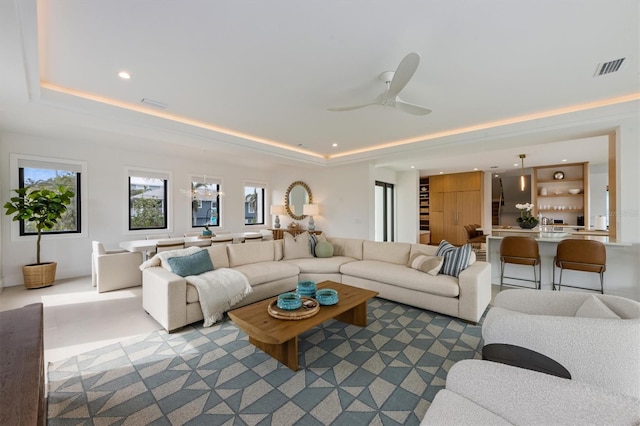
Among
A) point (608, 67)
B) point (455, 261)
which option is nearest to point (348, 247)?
point (455, 261)

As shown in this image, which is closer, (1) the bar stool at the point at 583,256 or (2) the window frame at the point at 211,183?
(1) the bar stool at the point at 583,256

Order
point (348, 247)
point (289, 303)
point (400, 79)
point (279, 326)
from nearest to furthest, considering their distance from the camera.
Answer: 1. point (279, 326)
2. point (400, 79)
3. point (289, 303)
4. point (348, 247)

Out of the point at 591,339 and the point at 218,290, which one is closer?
the point at 591,339

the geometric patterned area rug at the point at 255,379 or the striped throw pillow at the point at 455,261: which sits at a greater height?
the striped throw pillow at the point at 455,261

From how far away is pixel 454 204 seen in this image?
28.2 ft

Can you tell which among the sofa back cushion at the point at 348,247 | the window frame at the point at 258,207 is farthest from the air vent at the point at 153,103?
the window frame at the point at 258,207

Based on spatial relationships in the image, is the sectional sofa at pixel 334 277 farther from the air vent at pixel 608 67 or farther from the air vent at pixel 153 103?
the air vent at pixel 608 67

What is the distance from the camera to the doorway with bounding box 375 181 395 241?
302 inches

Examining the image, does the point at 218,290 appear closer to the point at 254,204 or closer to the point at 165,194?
the point at 165,194

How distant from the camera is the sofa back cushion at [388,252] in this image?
415 cm

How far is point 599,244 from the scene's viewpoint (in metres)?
3.51

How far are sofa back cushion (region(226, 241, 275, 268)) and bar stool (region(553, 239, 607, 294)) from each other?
448 centimetres

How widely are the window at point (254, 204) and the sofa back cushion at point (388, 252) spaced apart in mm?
4793

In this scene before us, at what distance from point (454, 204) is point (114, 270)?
9063mm
